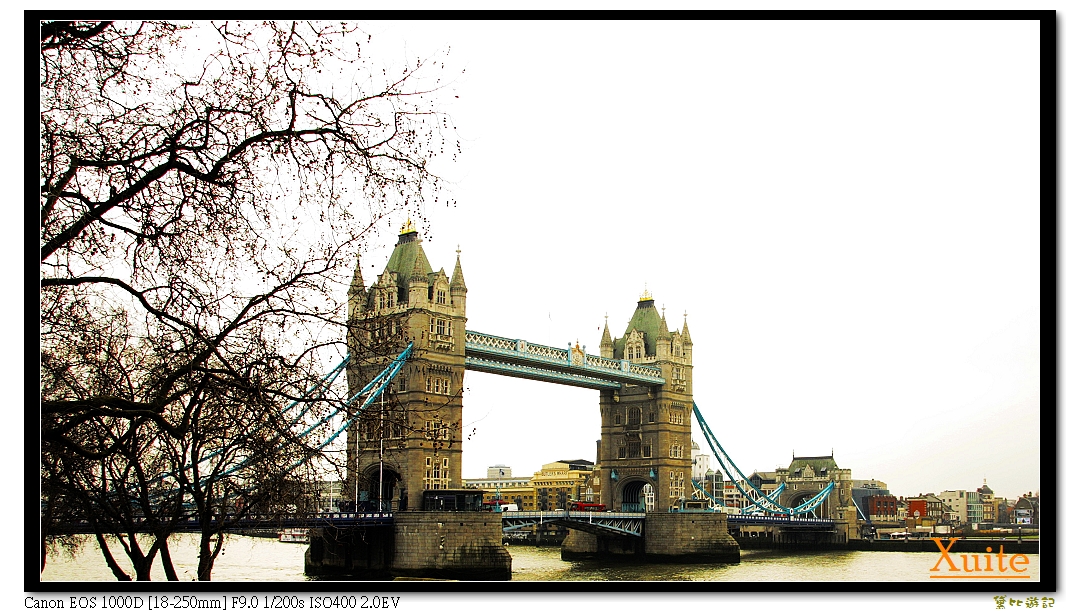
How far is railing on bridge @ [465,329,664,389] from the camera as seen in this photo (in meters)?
51.6

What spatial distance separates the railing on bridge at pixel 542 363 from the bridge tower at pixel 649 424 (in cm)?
231

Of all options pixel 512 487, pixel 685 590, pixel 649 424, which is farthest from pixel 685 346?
pixel 685 590

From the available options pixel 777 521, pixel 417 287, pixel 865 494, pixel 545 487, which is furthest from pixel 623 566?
pixel 545 487

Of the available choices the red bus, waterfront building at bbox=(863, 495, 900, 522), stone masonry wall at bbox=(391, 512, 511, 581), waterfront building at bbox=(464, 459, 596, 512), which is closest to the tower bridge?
stone masonry wall at bbox=(391, 512, 511, 581)

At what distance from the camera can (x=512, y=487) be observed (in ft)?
374

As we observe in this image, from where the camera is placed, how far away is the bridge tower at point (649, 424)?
6444 centimetres

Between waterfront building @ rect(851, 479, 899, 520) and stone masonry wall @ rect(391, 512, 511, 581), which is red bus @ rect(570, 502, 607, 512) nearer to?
stone masonry wall @ rect(391, 512, 511, 581)

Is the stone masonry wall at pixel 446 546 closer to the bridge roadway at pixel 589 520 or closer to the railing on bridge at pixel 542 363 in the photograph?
the bridge roadway at pixel 589 520

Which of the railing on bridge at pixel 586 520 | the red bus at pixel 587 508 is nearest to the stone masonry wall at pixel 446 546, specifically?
the railing on bridge at pixel 586 520

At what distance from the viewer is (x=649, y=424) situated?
64.9m

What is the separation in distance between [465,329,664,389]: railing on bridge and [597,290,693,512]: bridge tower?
2309 millimetres

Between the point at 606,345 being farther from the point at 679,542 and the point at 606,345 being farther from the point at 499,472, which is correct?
the point at 499,472

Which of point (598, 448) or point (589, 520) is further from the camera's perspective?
point (598, 448)

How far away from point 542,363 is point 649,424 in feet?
41.4
